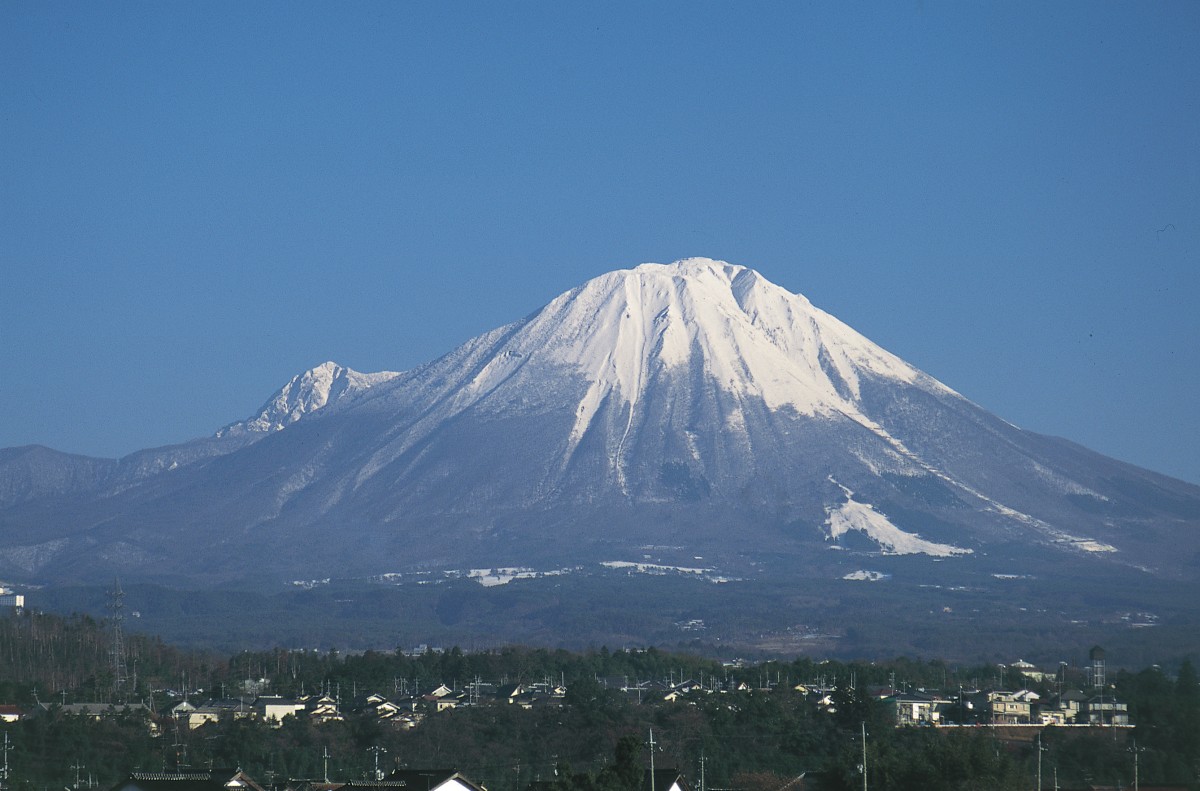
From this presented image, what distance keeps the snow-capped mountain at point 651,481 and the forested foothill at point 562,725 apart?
76562 millimetres

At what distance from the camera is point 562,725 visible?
169ft

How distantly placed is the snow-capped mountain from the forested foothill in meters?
76.6

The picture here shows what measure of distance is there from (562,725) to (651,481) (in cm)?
11963

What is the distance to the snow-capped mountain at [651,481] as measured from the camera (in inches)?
6265

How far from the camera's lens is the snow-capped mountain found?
159 m

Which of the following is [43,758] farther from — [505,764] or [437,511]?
[437,511]

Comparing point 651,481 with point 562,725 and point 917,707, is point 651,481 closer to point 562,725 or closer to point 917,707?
point 917,707

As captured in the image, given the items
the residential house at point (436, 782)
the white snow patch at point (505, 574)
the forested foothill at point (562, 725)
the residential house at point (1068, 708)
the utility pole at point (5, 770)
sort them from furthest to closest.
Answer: the white snow patch at point (505, 574) → the residential house at point (1068, 708) → the utility pole at point (5, 770) → the forested foothill at point (562, 725) → the residential house at point (436, 782)

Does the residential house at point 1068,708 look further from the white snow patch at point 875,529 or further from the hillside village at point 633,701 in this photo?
the white snow patch at point 875,529

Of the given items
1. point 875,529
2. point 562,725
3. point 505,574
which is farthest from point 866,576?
point 562,725

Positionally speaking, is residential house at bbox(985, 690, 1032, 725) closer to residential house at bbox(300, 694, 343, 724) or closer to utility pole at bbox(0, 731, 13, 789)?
residential house at bbox(300, 694, 343, 724)

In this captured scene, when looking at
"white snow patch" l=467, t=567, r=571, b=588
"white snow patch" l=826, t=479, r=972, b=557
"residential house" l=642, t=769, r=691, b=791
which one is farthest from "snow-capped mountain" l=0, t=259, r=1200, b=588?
"residential house" l=642, t=769, r=691, b=791

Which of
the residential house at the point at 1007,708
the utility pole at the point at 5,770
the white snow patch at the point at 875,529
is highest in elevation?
the white snow patch at the point at 875,529

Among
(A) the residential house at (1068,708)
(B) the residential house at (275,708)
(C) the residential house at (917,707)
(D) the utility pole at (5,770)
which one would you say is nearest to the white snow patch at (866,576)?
(C) the residential house at (917,707)
